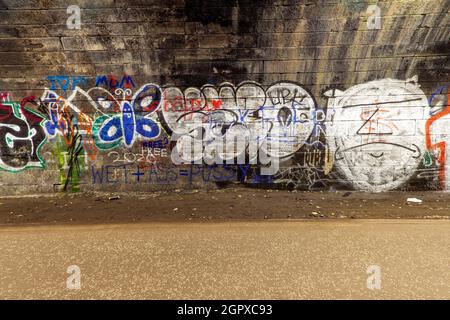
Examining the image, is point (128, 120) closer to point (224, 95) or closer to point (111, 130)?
point (111, 130)

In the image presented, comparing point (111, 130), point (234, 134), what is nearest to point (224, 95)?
point (234, 134)

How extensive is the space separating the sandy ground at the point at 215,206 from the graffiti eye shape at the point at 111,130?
1137 mm

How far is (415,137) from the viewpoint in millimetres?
5668

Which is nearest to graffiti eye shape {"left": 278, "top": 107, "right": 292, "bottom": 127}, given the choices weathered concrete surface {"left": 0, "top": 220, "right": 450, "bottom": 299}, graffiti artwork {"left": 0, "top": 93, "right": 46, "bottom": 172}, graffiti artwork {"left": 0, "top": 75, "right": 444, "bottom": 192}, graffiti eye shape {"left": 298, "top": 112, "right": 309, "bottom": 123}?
graffiti artwork {"left": 0, "top": 75, "right": 444, "bottom": 192}

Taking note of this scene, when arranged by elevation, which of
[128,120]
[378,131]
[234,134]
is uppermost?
[128,120]

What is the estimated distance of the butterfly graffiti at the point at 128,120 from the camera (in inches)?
218

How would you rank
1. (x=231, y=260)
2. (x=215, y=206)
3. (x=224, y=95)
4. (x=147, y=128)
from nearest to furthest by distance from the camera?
1. (x=231, y=260)
2. (x=215, y=206)
3. (x=224, y=95)
4. (x=147, y=128)

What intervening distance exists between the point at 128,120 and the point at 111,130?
39 cm

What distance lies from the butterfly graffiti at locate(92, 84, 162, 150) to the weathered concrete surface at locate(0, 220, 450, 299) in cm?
202

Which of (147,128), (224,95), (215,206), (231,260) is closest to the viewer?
(231,260)

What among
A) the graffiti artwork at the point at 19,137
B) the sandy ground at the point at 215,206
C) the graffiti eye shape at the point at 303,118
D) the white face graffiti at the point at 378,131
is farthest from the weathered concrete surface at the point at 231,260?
the graffiti eye shape at the point at 303,118

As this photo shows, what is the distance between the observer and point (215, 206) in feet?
16.6

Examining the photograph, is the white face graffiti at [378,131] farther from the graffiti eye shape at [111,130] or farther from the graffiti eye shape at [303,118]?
the graffiti eye shape at [111,130]

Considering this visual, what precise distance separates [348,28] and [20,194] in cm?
705
